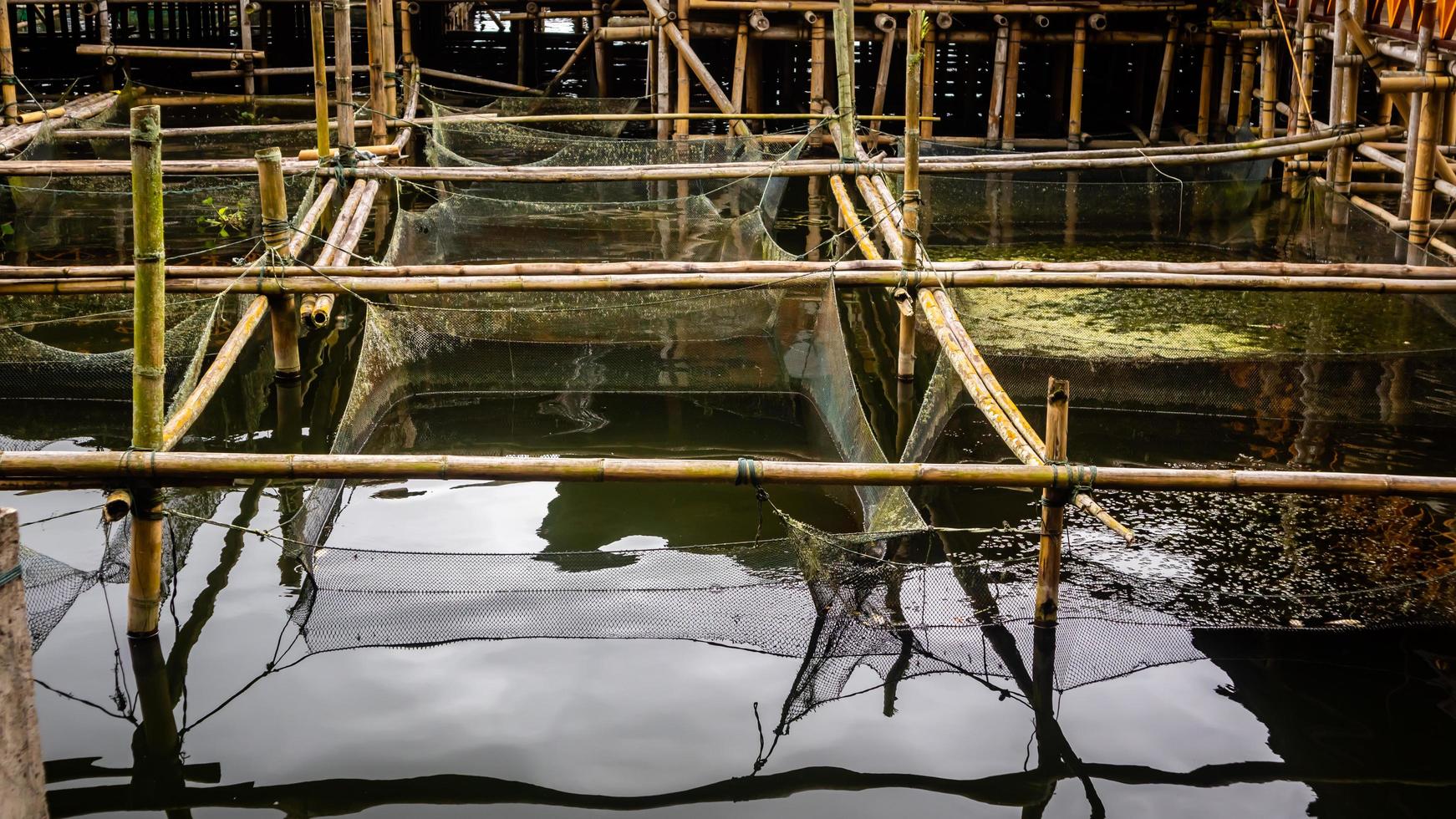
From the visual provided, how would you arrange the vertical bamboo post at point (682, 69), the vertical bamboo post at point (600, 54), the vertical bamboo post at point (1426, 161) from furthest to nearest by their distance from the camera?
1. the vertical bamboo post at point (600, 54)
2. the vertical bamboo post at point (682, 69)
3. the vertical bamboo post at point (1426, 161)

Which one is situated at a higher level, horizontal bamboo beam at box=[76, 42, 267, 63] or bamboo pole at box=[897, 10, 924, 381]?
horizontal bamboo beam at box=[76, 42, 267, 63]

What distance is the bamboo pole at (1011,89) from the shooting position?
1141 centimetres

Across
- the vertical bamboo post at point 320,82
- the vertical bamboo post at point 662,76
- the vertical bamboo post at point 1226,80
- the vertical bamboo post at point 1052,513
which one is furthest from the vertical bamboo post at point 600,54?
the vertical bamboo post at point 1052,513

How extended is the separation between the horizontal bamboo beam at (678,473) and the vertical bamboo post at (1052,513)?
62 mm

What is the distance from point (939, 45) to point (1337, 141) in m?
5.94

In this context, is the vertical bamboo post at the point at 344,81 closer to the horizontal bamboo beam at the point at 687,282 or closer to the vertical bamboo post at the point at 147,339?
the horizontal bamboo beam at the point at 687,282

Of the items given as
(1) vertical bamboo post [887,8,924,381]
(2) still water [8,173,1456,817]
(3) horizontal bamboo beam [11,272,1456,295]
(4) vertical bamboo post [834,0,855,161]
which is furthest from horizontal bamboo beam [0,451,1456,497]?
(4) vertical bamboo post [834,0,855,161]

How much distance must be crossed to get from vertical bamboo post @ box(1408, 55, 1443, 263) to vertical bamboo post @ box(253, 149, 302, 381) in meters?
5.56

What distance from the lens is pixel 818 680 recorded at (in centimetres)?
389

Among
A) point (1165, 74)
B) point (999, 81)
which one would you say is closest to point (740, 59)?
point (999, 81)

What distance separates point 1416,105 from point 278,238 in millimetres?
5867

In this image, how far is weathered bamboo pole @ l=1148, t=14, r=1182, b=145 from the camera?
11406mm

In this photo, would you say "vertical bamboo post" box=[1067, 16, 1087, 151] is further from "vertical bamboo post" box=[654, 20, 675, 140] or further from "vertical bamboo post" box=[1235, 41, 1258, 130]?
"vertical bamboo post" box=[654, 20, 675, 140]

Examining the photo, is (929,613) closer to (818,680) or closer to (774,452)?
(818,680)
